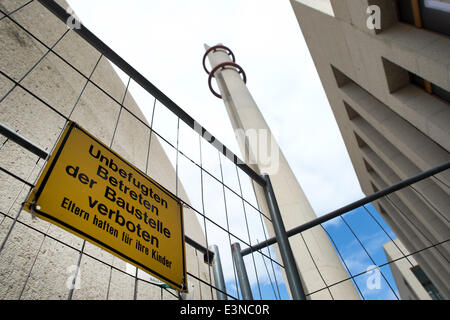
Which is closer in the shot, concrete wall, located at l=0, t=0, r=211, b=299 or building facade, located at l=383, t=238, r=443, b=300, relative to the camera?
concrete wall, located at l=0, t=0, r=211, b=299

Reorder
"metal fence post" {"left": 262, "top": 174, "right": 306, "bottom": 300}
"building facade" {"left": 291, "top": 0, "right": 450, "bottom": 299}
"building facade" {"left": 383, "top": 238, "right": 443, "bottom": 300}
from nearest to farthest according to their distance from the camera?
"metal fence post" {"left": 262, "top": 174, "right": 306, "bottom": 300} → "building facade" {"left": 291, "top": 0, "right": 450, "bottom": 299} → "building facade" {"left": 383, "top": 238, "right": 443, "bottom": 300}

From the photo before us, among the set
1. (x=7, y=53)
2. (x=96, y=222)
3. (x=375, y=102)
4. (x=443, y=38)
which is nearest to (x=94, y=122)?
(x=7, y=53)

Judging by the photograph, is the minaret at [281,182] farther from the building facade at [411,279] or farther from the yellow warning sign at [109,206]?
the building facade at [411,279]

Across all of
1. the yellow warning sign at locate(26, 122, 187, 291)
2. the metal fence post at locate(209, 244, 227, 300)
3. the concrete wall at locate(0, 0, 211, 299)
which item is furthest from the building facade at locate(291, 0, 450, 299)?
the concrete wall at locate(0, 0, 211, 299)

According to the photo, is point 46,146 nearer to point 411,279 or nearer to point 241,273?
point 241,273

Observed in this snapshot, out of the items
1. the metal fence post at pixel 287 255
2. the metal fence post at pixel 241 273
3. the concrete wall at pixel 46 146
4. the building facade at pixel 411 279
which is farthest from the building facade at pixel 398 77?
the building facade at pixel 411 279

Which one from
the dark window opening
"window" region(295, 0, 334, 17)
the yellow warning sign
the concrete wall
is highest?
"window" region(295, 0, 334, 17)

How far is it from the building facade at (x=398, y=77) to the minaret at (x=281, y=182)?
231 cm

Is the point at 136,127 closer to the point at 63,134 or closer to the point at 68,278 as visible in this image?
the point at 68,278

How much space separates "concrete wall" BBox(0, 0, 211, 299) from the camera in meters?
2.89

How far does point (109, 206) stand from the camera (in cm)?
149

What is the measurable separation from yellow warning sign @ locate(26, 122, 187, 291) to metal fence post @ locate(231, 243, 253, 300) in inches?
30.7

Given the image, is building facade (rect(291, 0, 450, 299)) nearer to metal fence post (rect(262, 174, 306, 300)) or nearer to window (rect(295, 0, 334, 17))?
window (rect(295, 0, 334, 17))

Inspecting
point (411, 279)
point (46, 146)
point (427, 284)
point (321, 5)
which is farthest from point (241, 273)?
point (411, 279)
